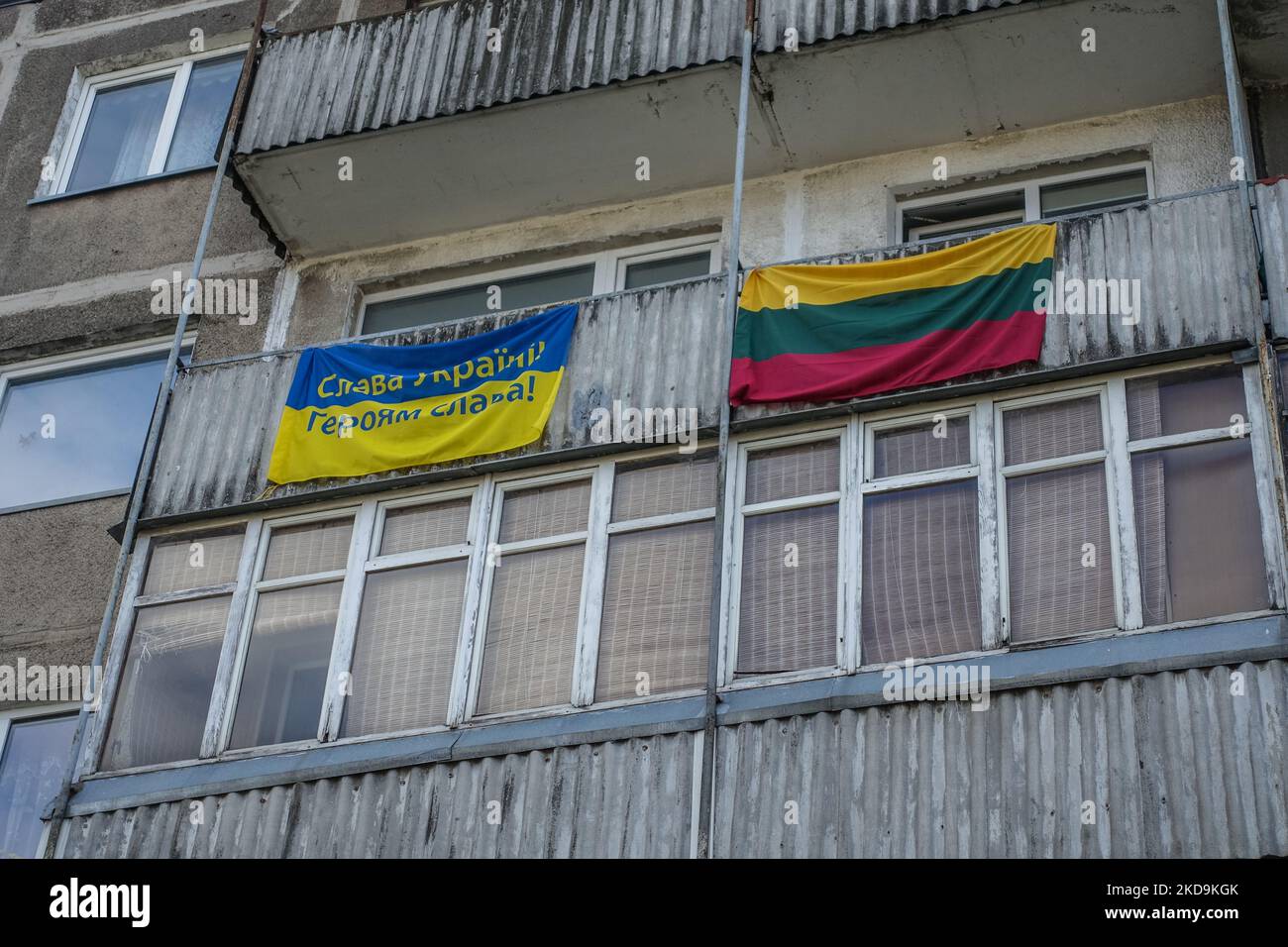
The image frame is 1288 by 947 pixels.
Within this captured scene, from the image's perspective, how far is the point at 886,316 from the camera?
12008mm

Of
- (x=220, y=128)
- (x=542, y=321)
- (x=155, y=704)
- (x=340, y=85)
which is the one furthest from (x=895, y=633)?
(x=220, y=128)

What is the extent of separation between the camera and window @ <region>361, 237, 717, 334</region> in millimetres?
14703

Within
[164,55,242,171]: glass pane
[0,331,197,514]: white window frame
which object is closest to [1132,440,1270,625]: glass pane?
[0,331,197,514]: white window frame

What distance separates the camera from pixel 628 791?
35.2 feet

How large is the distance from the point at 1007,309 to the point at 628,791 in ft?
12.5

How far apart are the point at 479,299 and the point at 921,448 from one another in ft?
15.8

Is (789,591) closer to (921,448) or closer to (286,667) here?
(921,448)

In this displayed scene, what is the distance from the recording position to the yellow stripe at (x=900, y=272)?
39.1 ft

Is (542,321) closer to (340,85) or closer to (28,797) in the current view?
(340,85)

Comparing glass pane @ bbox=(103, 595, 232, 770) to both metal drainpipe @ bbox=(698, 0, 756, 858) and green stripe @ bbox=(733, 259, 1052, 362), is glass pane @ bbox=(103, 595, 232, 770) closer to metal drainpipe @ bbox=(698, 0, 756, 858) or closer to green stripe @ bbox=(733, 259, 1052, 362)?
metal drainpipe @ bbox=(698, 0, 756, 858)

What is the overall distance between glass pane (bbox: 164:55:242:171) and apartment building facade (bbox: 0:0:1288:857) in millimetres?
127

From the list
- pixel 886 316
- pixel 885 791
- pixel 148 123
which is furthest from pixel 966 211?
pixel 148 123
